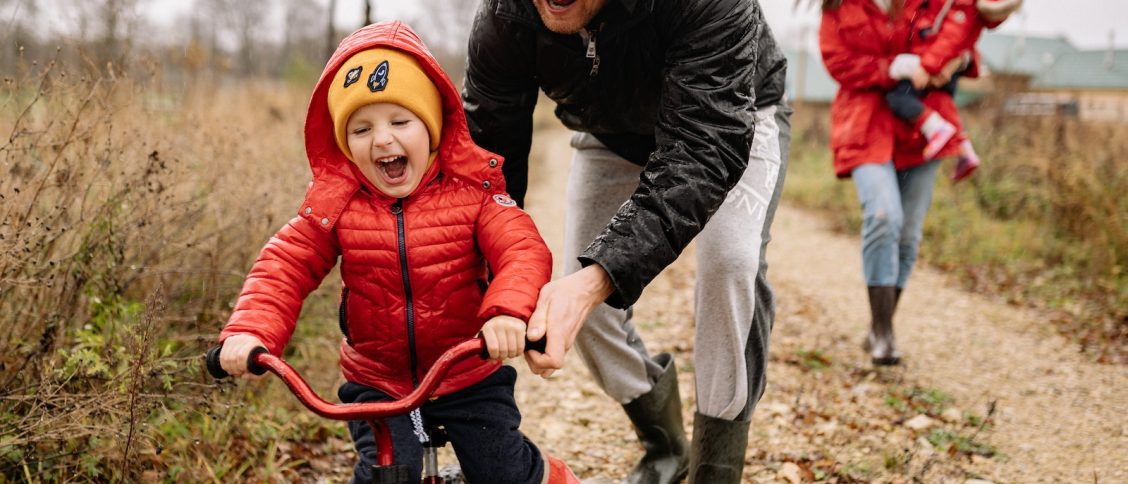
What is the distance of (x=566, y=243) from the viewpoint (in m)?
3.03

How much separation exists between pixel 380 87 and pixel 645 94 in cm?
80

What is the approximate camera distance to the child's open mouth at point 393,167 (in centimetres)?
230

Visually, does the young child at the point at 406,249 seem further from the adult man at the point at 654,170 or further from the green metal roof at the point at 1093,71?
the green metal roof at the point at 1093,71

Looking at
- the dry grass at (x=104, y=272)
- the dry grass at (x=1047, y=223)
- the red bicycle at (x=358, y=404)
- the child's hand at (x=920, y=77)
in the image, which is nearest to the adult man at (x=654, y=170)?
the red bicycle at (x=358, y=404)

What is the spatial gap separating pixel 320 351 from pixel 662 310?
2772 mm

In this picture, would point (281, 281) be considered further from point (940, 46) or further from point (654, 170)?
point (940, 46)

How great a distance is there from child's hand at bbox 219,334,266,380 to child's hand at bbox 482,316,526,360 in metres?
0.55

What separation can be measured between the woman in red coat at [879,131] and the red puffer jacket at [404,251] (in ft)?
9.01

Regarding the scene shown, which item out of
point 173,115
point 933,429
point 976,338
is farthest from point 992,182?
point 173,115

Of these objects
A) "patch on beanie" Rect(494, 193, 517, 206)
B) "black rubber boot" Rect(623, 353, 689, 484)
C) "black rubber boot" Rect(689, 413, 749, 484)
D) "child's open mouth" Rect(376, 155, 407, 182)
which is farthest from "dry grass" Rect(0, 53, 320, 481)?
"black rubber boot" Rect(689, 413, 749, 484)

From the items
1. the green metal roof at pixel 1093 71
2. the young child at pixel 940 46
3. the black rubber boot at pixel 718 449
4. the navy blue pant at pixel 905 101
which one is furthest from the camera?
the green metal roof at pixel 1093 71

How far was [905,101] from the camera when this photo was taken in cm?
449

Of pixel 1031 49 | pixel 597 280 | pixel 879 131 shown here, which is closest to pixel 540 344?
pixel 597 280

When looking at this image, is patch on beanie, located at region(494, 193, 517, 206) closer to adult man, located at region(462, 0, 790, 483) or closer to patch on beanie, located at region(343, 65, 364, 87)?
adult man, located at region(462, 0, 790, 483)
